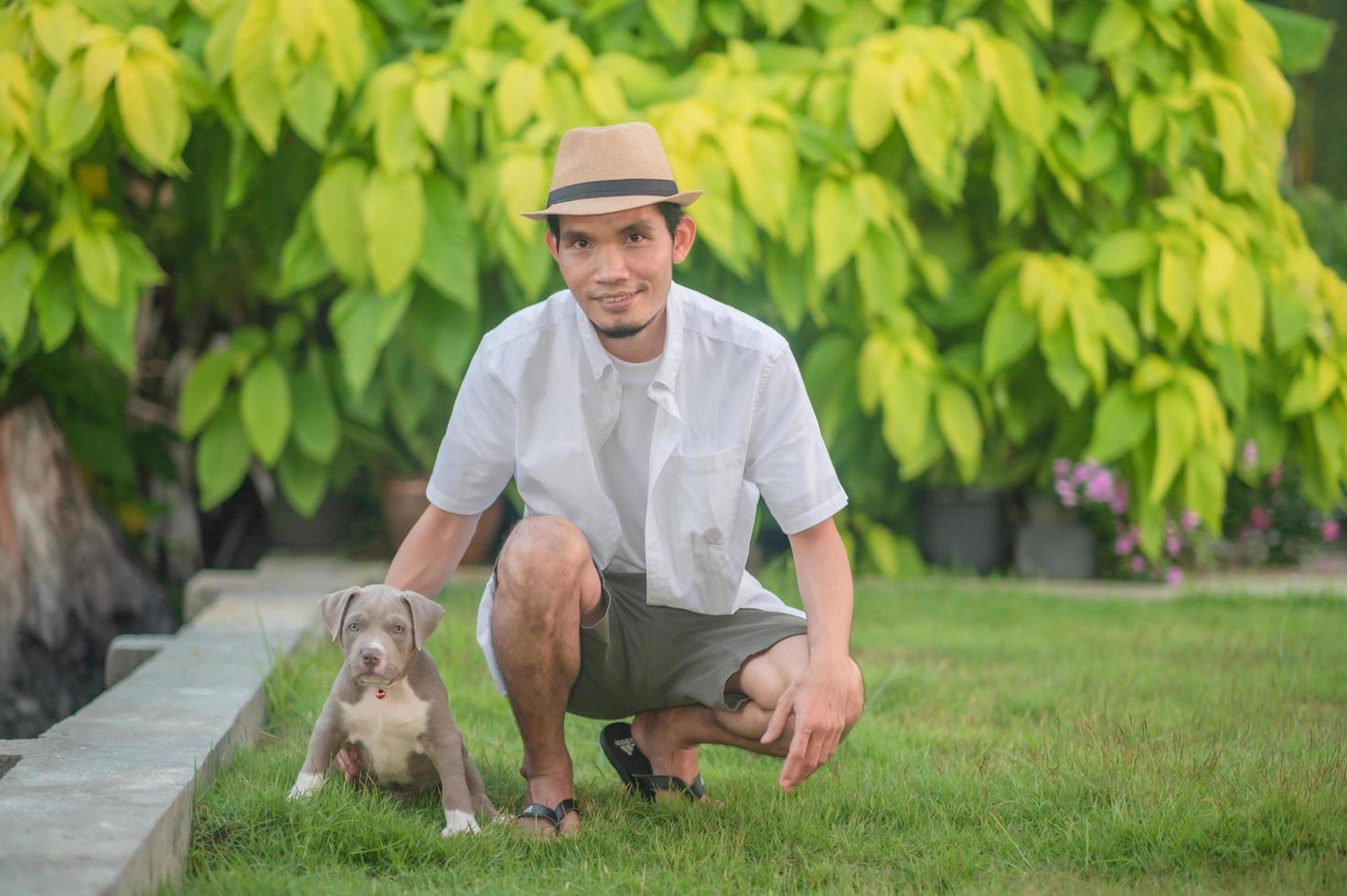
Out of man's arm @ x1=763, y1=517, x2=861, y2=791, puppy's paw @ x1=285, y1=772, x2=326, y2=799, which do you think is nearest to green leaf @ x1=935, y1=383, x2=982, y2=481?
man's arm @ x1=763, y1=517, x2=861, y2=791

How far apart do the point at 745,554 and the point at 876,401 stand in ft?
9.35

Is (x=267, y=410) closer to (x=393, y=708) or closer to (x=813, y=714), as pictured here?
(x=393, y=708)

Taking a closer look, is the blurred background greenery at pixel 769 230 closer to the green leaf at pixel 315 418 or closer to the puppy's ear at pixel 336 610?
the green leaf at pixel 315 418

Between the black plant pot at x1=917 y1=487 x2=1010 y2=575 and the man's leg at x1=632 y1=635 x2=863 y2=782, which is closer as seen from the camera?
the man's leg at x1=632 y1=635 x2=863 y2=782

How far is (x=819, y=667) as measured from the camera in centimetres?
267

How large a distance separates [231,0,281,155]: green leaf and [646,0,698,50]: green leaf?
141 cm

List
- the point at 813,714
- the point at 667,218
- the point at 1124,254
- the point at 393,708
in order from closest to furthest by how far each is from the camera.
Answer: the point at 813,714 < the point at 393,708 < the point at 667,218 < the point at 1124,254

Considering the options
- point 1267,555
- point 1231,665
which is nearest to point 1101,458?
point 1231,665

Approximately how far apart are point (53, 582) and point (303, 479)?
97 cm

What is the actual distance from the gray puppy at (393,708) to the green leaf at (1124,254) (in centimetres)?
379

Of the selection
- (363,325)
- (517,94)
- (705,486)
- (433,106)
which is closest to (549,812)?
(705,486)

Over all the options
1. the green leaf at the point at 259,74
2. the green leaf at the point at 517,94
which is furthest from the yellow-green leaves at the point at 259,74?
the green leaf at the point at 517,94

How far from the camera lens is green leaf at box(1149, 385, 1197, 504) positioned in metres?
5.56

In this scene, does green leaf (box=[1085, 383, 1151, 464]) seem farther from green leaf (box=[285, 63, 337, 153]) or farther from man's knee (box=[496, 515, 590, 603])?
man's knee (box=[496, 515, 590, 603])
